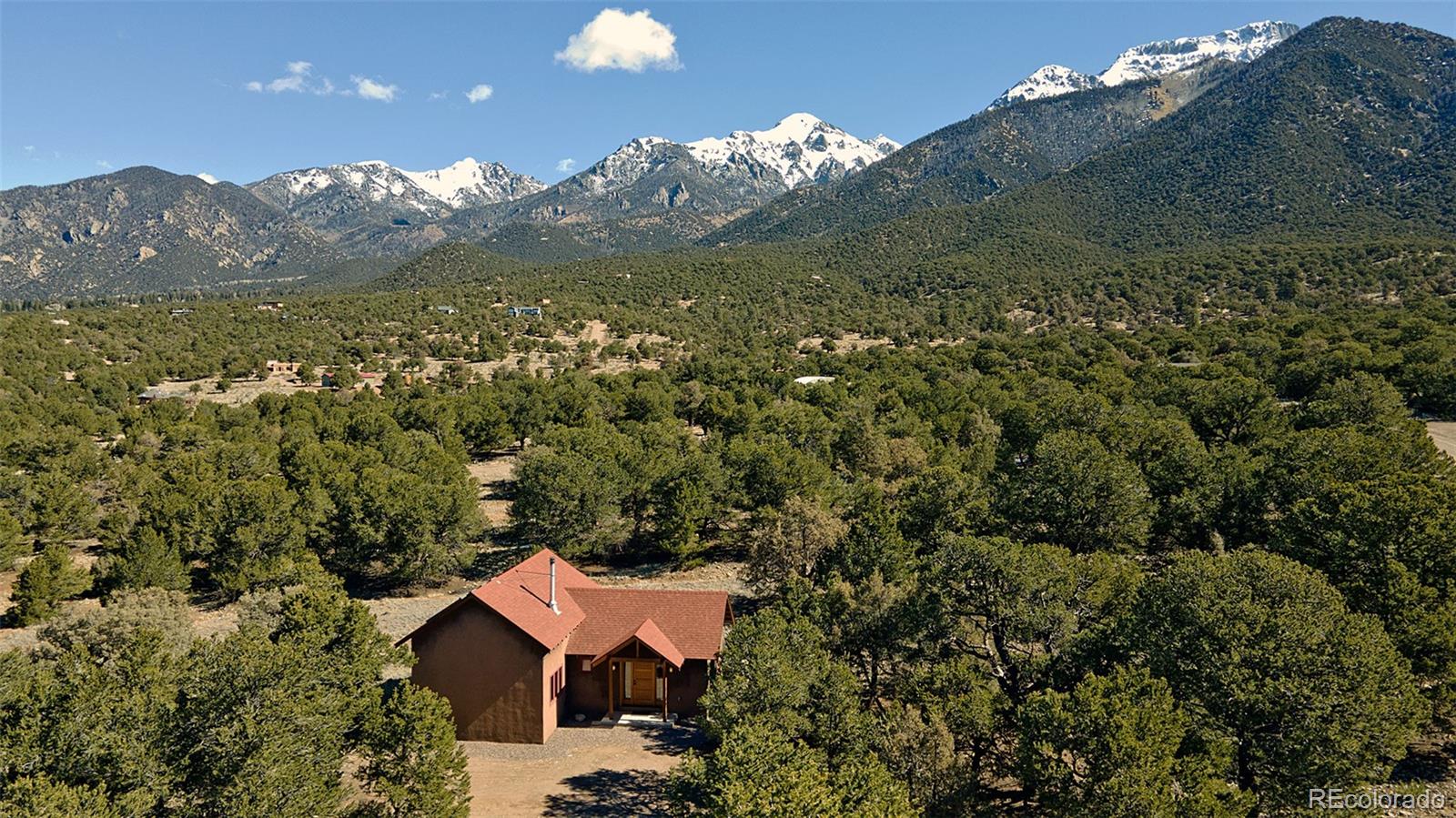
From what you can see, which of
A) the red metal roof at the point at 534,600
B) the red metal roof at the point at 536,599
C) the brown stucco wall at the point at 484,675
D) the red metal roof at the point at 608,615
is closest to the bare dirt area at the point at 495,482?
the red metal roof at the point at 536,599

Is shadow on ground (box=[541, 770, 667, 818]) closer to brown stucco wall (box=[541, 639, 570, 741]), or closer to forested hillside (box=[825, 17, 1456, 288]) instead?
brown stucco wall (box=[541, 639, 570, 741])

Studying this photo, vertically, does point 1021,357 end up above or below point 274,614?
above

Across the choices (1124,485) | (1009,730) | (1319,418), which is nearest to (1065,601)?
(1009,730)

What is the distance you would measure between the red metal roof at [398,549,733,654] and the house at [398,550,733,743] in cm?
4

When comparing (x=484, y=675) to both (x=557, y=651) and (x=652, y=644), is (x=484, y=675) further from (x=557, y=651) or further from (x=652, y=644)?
(x=652, y=644)

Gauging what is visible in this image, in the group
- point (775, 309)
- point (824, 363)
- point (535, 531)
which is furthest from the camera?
point (775, 309)

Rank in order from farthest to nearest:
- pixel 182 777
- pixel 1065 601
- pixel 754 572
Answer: pixel 754 572 < pixel 1065 601 < pixel 182 777

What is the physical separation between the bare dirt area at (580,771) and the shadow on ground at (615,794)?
0.02 metres

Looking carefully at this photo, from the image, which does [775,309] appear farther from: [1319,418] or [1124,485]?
[1124,485]

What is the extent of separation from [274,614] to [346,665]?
237 inches

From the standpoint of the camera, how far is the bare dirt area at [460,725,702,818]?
19.5 m

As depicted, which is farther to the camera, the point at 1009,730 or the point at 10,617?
the point at 10,617

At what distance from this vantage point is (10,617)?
32781 millimetres

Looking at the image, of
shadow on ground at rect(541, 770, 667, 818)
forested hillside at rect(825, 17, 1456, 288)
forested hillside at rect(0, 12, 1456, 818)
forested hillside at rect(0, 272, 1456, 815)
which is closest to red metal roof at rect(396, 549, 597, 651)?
forested hillside at rect(0, 12, 1456, 818)
